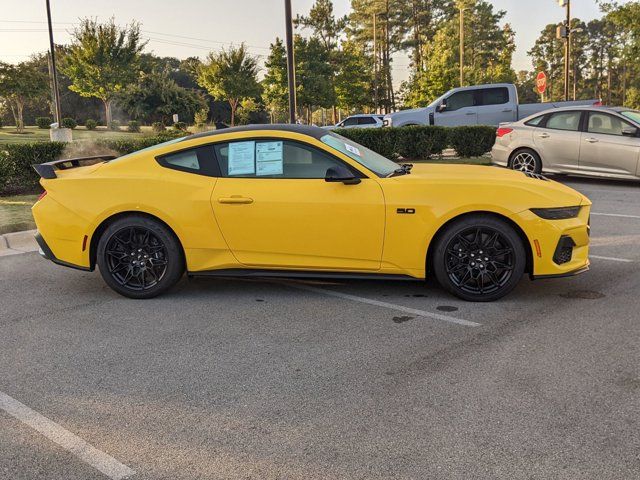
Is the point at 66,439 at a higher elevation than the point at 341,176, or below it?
below

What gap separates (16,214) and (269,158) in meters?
5.57

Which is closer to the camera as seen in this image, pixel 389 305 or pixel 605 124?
pixel 389 305

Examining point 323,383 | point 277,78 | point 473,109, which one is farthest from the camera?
point 277,78

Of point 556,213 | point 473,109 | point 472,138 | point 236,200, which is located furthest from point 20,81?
point 556,213

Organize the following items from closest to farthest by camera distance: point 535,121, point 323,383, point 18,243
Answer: point 323,383 → point 18,243 → point 535,121

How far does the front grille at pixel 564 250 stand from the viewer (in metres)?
4.97

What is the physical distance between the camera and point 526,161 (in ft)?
41.2


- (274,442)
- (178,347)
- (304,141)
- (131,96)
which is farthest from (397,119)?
(131,96)

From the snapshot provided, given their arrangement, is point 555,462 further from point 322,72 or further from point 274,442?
point 322,72

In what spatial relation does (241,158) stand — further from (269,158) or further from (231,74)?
(231,74)

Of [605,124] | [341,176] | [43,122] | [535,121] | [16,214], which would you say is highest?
[43,122]

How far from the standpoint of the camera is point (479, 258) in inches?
198

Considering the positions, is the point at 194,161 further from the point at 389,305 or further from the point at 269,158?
the point at 389,305

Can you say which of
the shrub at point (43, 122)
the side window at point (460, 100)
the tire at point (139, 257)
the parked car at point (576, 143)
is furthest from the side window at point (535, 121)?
the shrub at point (43, 122)
